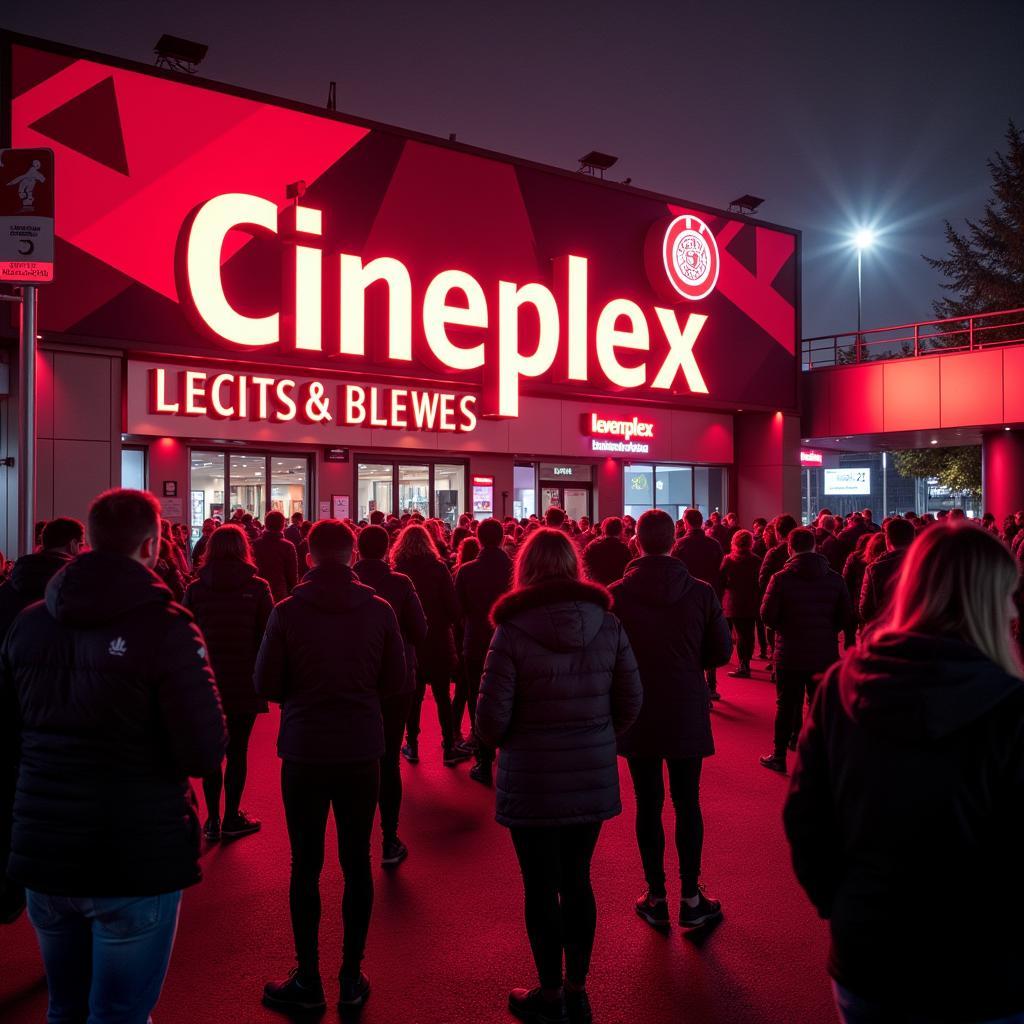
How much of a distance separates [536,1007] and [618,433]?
834 inches

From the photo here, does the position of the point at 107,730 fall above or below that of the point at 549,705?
above

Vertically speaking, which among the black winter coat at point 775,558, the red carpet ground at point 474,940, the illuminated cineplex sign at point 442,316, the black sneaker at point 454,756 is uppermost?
the illuminated cineplex sign at point 442,316

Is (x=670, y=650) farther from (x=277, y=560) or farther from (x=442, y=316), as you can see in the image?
(x=442, y=316)

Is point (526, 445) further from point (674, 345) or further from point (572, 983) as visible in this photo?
point (572, 983)

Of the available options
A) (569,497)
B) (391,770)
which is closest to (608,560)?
(391,770)

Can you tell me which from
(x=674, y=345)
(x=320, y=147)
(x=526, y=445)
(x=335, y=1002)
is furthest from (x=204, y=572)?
(x=674, y=345)

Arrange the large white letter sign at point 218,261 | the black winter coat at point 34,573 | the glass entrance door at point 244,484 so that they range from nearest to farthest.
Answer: the black winter coat at point 34,573, the large white letter sign at point 218,261, the glass entrance door at point 244,484

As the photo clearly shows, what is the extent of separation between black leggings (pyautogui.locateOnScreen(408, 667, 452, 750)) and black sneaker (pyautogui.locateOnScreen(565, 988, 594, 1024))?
399cm

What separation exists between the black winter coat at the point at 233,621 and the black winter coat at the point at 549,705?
2.88 m

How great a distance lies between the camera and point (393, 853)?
593 cm

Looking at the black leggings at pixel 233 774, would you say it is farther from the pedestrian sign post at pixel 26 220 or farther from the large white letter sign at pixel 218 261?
the large white letter sign at pixel 218 261

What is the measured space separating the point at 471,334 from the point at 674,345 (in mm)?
6328

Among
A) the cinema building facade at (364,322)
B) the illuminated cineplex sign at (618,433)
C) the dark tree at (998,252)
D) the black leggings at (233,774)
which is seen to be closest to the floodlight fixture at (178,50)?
the cinema building facade at (364,322)

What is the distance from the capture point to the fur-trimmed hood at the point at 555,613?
3842mm
